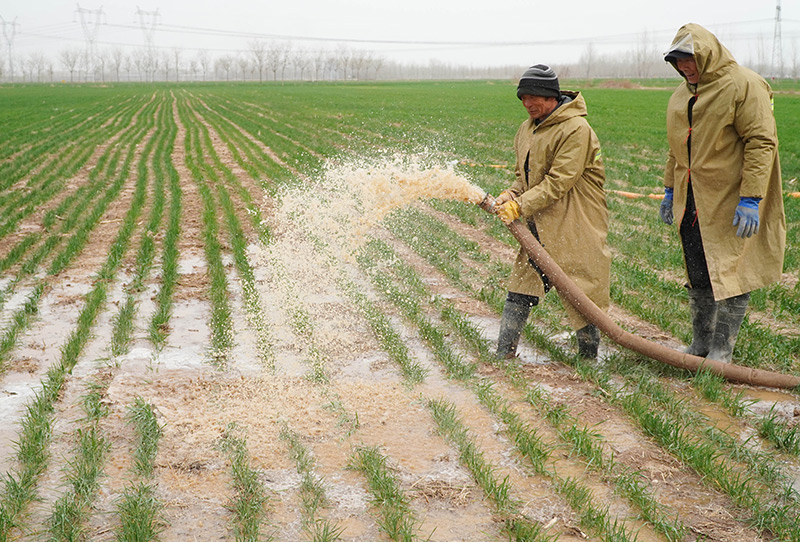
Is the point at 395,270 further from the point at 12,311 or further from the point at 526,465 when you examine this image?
the point at 526,465

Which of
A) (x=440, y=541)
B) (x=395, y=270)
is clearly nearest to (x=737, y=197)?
(x=440, y=541)

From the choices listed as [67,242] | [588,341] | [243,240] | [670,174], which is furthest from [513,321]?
[67,242]

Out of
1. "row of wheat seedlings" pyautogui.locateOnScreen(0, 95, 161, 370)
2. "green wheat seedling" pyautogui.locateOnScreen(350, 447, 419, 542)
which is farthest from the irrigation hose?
"row of wheat seedlings" pyautogui.locateOnScreen(0, 95, 161, 370)

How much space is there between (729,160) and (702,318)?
1117 mm

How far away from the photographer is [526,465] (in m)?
3.46

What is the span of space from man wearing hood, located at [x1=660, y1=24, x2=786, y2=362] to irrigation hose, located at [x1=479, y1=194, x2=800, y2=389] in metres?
0.19

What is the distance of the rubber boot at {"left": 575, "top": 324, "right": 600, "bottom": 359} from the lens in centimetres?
468

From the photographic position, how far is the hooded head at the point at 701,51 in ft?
13.3

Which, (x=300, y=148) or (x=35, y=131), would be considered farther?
(x=35, y=131)

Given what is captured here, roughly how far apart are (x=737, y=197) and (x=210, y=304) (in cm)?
411

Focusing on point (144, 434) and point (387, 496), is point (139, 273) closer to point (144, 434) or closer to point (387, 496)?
point (144, 434)

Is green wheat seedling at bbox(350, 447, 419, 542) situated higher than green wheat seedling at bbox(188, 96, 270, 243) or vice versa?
green wheat seedling at bbox(188, 96, 270, 243)

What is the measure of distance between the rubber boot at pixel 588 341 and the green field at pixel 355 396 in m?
0.13

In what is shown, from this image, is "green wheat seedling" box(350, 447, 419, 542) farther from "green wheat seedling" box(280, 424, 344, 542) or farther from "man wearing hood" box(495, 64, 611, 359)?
"man wearing hood" box(495, 64, 611, 359)
